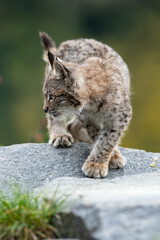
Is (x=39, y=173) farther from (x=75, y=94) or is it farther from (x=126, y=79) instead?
(x=126, y=79)

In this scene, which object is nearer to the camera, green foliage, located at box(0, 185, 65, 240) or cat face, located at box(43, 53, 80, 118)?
green foliage, located at box(0, 185, 65, 240)

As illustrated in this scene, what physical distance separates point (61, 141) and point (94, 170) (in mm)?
A: 675

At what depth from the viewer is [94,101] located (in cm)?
561

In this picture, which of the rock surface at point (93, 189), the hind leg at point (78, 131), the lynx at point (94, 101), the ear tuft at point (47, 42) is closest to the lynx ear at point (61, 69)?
the lynx at point (94, 101)

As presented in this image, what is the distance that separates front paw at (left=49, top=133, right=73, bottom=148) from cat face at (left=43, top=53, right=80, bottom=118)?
0.50 meters

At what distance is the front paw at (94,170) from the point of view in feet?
18.4

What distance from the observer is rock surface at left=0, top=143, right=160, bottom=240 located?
358cm

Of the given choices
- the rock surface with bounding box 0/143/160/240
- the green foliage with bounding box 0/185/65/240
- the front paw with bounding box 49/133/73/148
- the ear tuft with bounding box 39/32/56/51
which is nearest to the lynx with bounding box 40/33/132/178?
the front paw with bounding box 49/133/73/148

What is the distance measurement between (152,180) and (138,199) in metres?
0.94

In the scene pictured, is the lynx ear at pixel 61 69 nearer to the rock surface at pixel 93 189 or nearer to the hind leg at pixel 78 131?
the rock surface at pixel 93 189

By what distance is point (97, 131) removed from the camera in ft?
19.9

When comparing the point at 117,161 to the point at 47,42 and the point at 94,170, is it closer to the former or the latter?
the point at 94,170

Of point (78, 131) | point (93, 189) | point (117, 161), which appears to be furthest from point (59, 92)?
point (93, 189)

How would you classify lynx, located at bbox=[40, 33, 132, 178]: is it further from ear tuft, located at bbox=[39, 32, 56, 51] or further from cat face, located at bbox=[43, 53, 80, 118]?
ear tuft, located at bbox=[39, 32, 56, 51]
